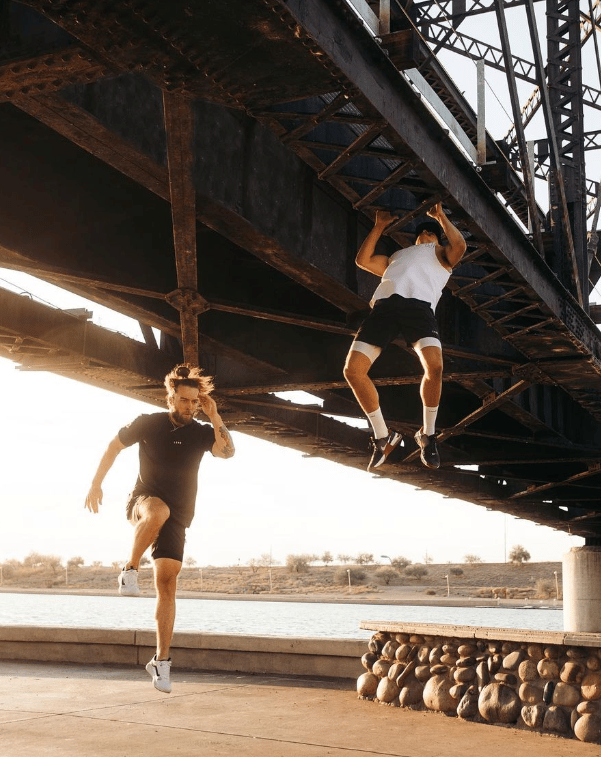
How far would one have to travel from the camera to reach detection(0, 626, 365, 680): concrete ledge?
11734 mm

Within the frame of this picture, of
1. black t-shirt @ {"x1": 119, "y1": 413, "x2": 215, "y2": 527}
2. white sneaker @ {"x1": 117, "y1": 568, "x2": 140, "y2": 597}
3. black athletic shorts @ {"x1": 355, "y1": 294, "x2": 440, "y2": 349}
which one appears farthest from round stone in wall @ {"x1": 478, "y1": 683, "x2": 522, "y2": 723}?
white sneaker @ {"x1": 117, "y1": 568, "x2": 140, "y2": 597}

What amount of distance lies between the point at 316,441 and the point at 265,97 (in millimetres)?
13377

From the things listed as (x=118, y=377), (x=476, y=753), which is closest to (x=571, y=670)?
(x=476, y=753)

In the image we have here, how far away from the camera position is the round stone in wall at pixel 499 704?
336 inches

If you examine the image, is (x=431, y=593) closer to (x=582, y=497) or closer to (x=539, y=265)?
(x=582, y=497)

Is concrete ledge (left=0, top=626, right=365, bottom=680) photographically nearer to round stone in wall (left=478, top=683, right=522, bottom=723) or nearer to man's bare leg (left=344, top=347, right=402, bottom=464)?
round stone in wall (left=478, top=683, right=522, bottom=723)

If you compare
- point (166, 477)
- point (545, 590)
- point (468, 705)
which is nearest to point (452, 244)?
point (166, 477)

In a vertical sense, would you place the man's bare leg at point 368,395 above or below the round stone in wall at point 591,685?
above

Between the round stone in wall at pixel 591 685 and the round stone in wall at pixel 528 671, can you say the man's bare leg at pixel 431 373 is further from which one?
the round stone in wall at pixel 591 685

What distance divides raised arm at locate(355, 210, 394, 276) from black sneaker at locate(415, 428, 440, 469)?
1.53 metres

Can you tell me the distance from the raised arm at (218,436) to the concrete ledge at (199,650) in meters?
5.27

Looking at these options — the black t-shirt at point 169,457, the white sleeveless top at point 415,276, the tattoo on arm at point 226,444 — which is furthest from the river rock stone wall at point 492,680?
the black t-shirt at point 169,457

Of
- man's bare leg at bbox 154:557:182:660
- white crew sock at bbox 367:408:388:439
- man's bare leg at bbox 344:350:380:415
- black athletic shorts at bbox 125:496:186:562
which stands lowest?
man's bare leg at bbox 154:557:182:660

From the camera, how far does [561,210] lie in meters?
11.4
